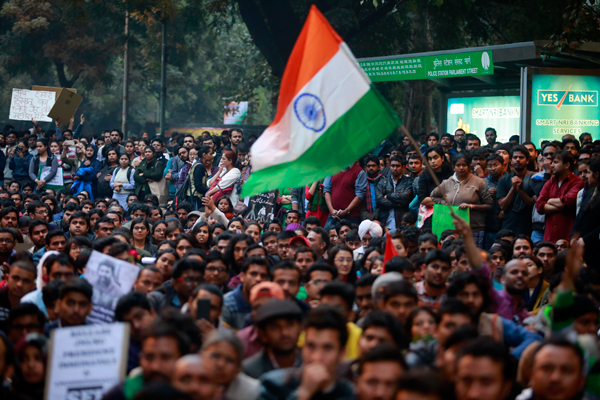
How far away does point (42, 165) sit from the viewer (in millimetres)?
15625

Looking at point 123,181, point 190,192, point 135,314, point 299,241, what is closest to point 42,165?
point 123,181

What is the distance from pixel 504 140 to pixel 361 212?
5521 mm

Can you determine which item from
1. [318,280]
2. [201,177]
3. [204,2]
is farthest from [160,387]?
[204,2]

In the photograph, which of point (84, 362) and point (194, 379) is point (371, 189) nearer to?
point (84, 362)

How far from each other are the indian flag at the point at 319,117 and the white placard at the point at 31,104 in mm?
→ 14075

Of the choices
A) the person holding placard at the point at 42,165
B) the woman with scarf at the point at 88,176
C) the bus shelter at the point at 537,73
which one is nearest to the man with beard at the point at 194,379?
the bus shelter at the point at 537,73

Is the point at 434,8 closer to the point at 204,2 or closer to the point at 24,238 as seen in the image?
the point at 204,2

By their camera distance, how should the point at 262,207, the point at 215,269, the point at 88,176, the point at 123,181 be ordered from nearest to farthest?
the point at 215,269
the point at 262,207
the point at 123,181
the point at 88,176

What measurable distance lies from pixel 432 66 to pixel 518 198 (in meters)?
4.95

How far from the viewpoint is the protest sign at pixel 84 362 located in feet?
14.5

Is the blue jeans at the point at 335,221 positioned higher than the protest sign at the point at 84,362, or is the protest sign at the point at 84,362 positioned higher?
the blue jeans at the point at 335,221

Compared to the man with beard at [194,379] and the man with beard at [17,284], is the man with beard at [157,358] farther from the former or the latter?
the man with beard at [17,284]

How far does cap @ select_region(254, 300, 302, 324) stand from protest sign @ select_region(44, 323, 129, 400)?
0.81 metres

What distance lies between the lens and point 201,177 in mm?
13078
